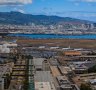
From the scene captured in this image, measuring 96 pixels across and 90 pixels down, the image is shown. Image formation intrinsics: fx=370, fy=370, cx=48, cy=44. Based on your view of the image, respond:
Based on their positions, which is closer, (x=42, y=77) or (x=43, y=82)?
(x=43, y=82)

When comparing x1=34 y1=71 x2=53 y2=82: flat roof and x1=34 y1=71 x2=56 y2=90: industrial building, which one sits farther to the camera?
x1=34 y1=71 x2=53 y2=82: flat roof

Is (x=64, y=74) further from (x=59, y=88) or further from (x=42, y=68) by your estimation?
(x=59, y=88)

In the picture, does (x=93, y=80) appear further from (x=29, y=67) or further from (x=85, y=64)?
(x=85, y=64)

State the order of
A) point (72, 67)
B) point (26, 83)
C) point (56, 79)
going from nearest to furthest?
1. point (26, 83)
2. point (56, 79)
3. point (72, 67)

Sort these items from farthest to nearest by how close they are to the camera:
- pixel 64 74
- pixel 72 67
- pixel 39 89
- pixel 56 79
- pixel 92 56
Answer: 1. pixel 92 56
2. pixel 72 67
3. pixel 64 74
4. pixel 56 79
5. pixel 39 89

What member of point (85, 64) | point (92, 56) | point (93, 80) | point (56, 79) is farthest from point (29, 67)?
point (92, 56)

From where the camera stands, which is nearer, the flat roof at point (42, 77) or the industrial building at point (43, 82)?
the industrial building at point (43, 82)

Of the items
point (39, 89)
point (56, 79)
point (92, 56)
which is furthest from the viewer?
point (92, 56)

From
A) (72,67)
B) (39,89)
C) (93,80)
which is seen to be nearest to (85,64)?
(72,67)

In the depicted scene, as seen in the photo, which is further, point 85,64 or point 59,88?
point 85,64
